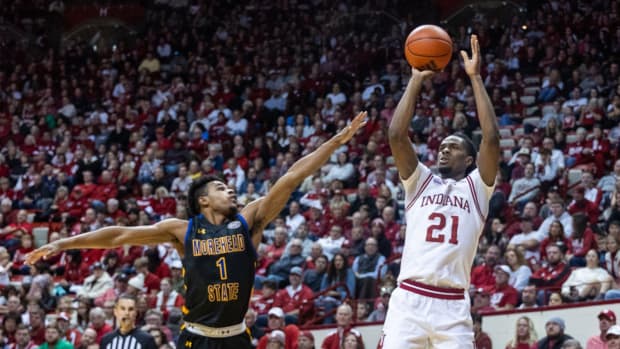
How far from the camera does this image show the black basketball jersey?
756 centimetres

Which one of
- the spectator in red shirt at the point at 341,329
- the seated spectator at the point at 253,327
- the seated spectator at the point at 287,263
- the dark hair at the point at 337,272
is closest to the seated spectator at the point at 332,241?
the seated spectator at the point at 287,263

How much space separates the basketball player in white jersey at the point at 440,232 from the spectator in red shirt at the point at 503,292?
5.69m

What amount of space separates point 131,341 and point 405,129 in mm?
4734

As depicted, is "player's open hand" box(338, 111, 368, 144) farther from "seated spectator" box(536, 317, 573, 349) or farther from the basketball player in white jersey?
"seated spectator" box(536, 317, 573, 349)

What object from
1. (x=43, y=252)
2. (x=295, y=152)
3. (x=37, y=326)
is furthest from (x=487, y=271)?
(x=43, y=252)

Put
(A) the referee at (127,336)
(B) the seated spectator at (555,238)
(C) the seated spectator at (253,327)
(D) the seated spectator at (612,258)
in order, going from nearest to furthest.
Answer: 1. (A) the referee at (127,336)
2. (D) the seated spectator at (612,258)
3. (C) the seated spectator at (253,327)
4. (B) the seated spectator at (555,238)

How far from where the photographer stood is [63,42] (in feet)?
96.3

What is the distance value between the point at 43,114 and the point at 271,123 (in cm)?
598

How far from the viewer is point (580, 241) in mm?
13898

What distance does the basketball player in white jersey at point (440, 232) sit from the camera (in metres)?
6.86

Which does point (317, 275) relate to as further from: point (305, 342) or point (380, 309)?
point (305, 342)

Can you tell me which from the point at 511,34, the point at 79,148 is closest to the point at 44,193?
the point at 79,148

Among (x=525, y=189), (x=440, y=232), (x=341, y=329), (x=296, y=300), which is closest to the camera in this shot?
(x=440, y=232)

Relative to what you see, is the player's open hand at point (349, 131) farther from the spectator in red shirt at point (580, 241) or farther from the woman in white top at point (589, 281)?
the spectator in red shirt at point (580, 241)
